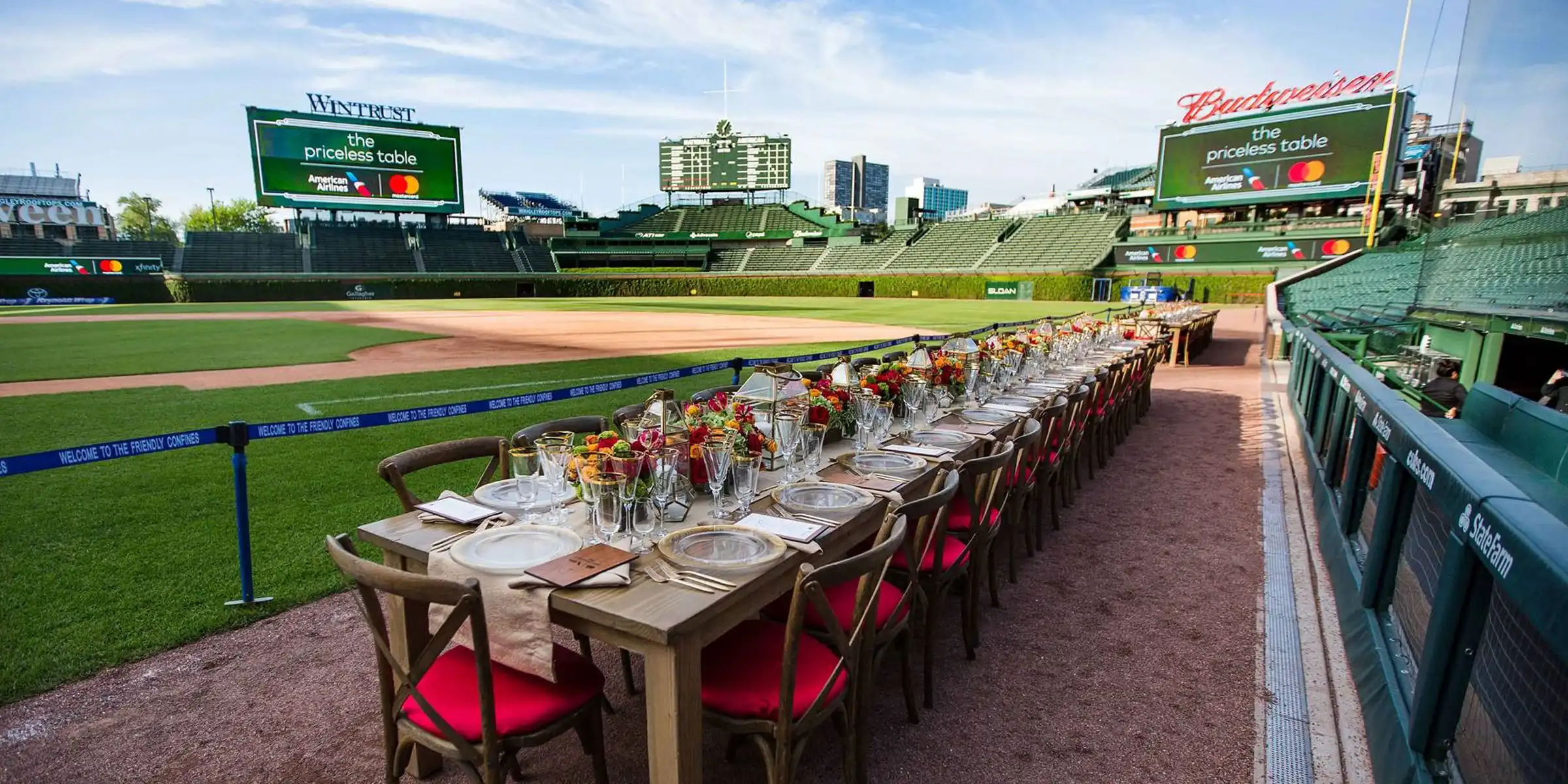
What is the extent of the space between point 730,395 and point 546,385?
291 inches

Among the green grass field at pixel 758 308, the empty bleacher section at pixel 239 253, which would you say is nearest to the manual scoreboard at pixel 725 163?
the green grass field at pixel 758 308

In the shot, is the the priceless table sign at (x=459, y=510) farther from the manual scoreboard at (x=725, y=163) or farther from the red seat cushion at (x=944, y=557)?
the manual scoreboard at (x=725, y=163)

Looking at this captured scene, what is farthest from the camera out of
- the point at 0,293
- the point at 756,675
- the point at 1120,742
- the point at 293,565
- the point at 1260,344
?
the point at 0,293

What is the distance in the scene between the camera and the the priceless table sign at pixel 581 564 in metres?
2.16

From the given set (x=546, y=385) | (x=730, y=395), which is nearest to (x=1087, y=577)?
(x=730, y=395)

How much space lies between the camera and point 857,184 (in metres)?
166

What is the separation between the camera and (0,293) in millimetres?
34094

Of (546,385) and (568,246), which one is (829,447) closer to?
(546,385)

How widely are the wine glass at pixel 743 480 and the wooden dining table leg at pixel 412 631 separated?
49.1 inches

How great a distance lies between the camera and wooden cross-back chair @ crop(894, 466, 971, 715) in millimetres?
2818

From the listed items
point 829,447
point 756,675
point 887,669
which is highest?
point 829,447

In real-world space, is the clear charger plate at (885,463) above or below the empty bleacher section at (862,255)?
below

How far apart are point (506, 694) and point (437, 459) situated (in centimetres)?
153

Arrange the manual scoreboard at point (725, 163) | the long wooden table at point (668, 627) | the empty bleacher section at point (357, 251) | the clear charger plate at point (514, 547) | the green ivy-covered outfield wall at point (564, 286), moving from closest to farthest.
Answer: the long wooden table at point (668, 627) < the clear charger plate at point (514, 547) < the green ivy-covered outfield wall at point (564, 286) < the empty bleacher section at point (357, 251) < the manual scoreboard at point (725, 163)
